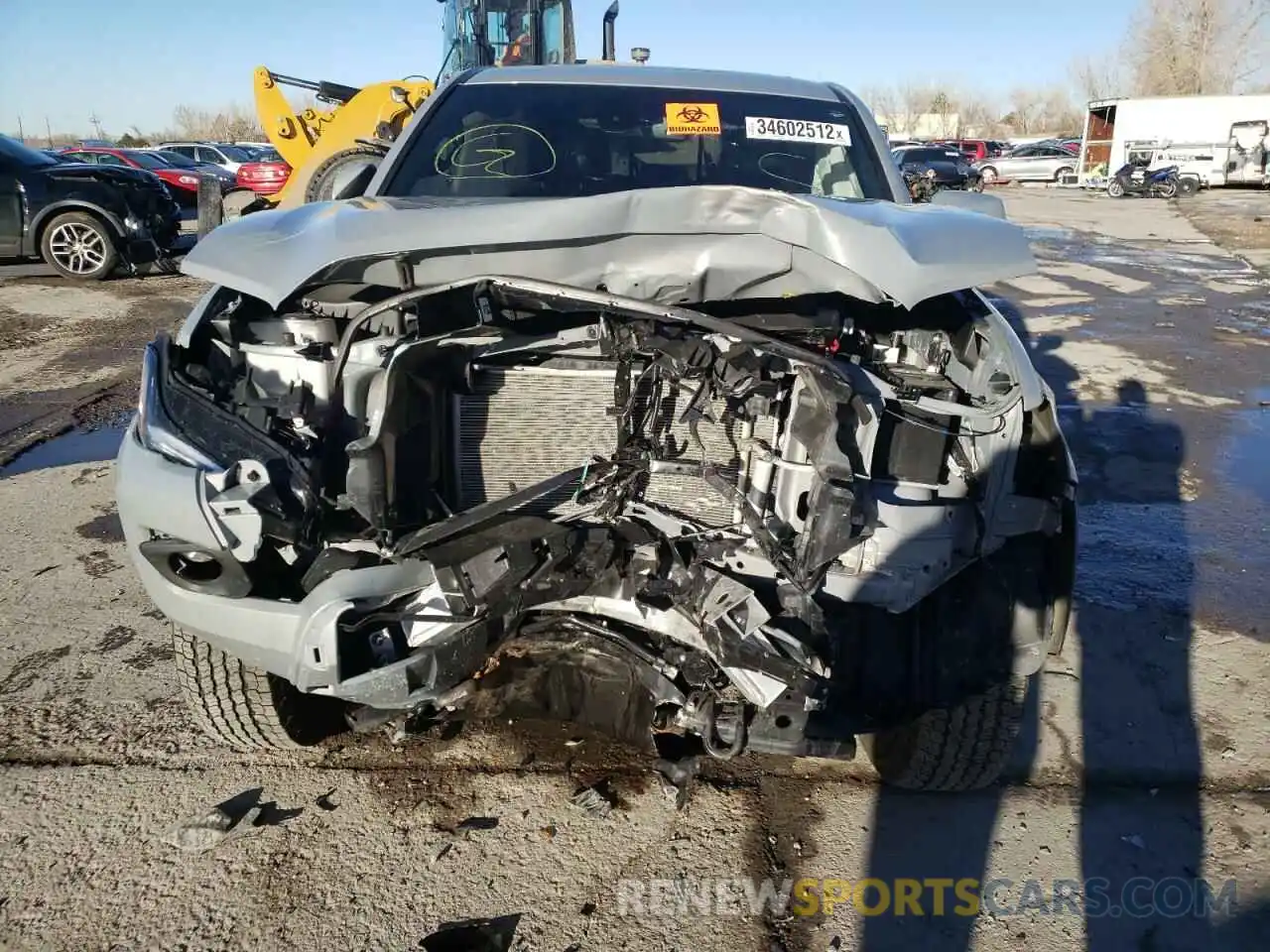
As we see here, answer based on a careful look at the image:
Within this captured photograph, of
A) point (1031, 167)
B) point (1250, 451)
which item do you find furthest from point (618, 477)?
point (1031, 167)

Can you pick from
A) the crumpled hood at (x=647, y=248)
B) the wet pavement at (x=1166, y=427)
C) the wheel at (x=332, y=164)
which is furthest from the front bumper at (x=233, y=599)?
the wheel at (x=332, y=164)

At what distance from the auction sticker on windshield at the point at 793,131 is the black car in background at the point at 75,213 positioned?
8.90m

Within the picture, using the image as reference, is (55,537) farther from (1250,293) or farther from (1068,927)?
(1250,293)

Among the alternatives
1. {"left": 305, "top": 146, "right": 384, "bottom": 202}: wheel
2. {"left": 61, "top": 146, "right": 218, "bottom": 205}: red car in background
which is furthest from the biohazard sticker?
{"left": 61, "top": 146, "right": 218, "bottom": 205}: red car in background

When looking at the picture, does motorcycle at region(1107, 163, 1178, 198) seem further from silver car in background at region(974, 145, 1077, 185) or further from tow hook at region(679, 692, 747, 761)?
tow hook at region(679, 692, 747, 761)

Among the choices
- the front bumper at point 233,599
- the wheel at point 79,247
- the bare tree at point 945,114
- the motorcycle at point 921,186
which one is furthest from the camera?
the bare tree at point 945,114

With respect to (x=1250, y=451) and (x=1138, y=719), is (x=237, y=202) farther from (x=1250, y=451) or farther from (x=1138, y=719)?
(x=1138, y=719)

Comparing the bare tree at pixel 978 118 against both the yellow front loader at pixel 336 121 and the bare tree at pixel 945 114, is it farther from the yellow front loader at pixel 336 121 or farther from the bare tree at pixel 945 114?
the yellow front loader at pixel 336 121

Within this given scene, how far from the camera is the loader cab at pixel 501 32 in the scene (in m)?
8.68

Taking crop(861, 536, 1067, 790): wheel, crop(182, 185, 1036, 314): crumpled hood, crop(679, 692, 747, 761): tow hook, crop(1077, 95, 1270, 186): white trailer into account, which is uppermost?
crop(1077, 95, 1270, 186): white trailer

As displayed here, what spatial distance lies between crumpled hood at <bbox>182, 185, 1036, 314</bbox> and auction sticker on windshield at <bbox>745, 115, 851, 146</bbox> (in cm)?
116

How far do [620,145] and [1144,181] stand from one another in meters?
28.3

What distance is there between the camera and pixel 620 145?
10.3 ft

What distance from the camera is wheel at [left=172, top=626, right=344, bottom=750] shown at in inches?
90.3
